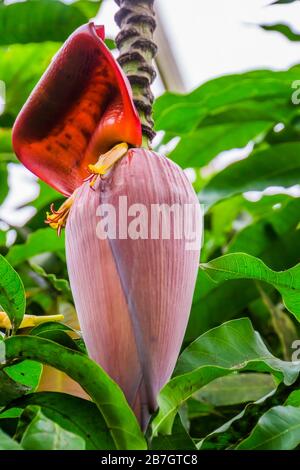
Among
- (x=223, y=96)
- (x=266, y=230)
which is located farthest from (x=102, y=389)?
(x=223, y=96)

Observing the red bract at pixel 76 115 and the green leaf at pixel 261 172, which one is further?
the green leaf at pixel 261 172

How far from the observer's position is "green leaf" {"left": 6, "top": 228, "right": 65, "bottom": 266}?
854 mm

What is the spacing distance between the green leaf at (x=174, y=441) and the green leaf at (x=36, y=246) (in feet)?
1.65

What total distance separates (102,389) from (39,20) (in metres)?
0.80

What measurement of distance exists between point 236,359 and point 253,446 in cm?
8

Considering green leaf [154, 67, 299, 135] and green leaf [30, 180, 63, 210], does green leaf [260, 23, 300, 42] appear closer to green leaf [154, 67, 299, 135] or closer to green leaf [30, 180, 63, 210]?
green leaf [154, 67, 299, 135]

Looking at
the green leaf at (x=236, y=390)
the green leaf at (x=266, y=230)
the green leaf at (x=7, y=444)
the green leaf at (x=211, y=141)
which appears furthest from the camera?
the green leaf at (x=211, y=141)

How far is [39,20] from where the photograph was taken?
3.34 feet

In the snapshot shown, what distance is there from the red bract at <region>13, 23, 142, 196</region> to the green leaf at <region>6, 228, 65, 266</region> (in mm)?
408

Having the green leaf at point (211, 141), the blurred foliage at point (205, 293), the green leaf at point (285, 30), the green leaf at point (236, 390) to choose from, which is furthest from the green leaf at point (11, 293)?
the green leaf at point (285, 30)

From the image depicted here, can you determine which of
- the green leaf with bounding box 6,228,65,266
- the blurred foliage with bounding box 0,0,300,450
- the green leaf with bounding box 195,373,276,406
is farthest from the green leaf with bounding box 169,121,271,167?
the green leaf with bounding box 195,373,276,406

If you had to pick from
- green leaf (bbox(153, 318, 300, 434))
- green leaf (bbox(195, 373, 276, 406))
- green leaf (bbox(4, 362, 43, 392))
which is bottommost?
green leaf (bbox(195, 373, 276, 406))

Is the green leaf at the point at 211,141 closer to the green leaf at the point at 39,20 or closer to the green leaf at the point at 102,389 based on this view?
the green leaf at the point at 39,20

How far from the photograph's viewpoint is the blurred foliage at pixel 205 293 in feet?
1.20
